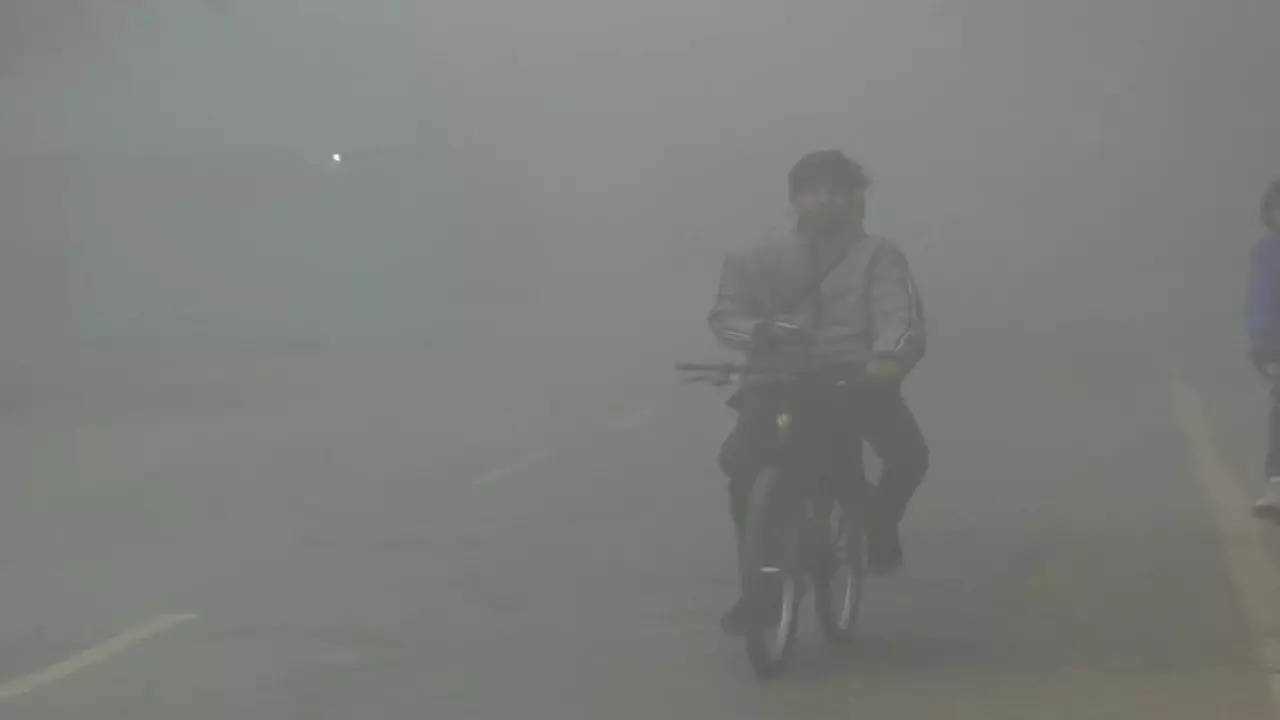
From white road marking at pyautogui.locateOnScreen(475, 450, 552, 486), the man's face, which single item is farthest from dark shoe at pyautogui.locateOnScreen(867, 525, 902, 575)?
white road marking at pyautogui.locateOnScreen(475, 450, 552, 486)

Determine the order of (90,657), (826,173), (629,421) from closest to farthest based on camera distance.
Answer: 1. (826,173)
2. (90,657)
3. (629,421)

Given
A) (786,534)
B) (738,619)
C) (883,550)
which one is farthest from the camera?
(883,550)

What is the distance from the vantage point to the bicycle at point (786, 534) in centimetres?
650

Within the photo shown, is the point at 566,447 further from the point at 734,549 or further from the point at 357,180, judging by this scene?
the point at 357,180

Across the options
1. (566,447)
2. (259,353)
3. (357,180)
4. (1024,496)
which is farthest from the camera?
(357,180)

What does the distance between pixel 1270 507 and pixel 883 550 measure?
3.07 meters

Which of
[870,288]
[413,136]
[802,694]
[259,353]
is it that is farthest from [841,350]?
[413,136]

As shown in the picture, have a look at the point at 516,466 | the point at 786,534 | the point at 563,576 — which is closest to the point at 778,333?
the point at 786,534

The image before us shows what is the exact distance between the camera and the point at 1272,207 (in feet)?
28.7

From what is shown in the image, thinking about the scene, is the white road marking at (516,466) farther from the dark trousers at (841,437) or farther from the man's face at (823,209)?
the man's face at (823,209)

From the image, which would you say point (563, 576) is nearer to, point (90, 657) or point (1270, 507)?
point (90, 657)

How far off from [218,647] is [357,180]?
33163mm

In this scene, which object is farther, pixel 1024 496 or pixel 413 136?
pixel 413 136

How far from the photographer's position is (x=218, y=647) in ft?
25.0
